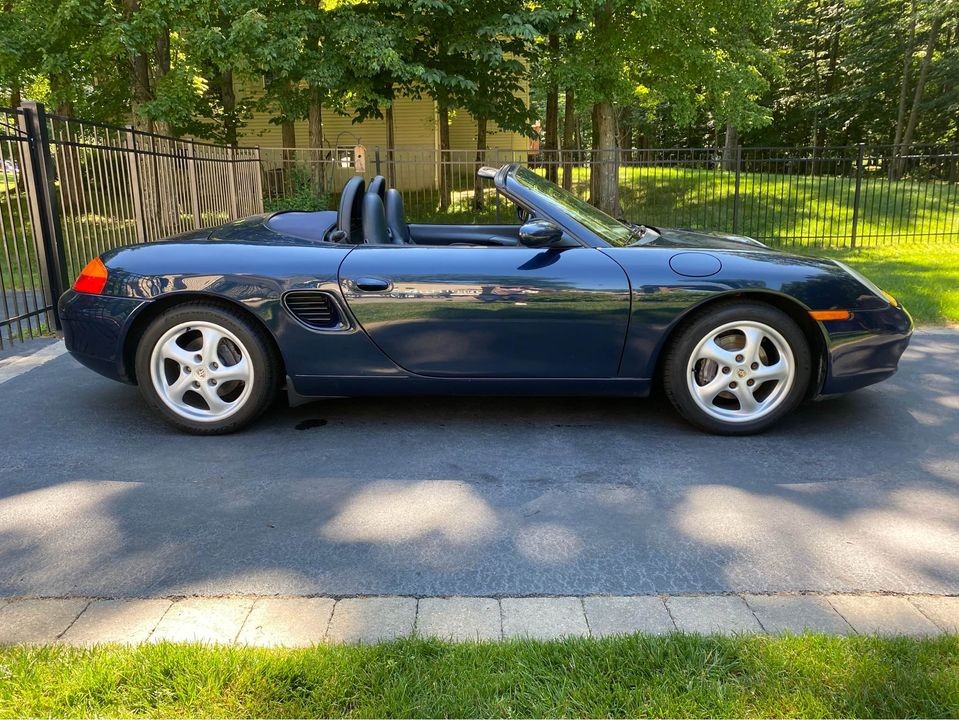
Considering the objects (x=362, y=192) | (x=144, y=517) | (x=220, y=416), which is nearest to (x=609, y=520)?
(x=144, y=517)

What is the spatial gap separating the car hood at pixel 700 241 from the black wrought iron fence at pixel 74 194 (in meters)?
4.82

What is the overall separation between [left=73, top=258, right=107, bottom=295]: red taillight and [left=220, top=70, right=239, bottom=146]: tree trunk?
51.2 feet

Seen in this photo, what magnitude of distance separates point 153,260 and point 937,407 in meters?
4.42

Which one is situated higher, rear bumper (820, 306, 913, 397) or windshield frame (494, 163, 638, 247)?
windshield frame (494, 163, 638, 247)

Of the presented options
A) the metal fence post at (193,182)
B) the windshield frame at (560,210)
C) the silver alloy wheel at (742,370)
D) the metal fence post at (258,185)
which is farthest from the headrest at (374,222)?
the metal fence post at (258,185)

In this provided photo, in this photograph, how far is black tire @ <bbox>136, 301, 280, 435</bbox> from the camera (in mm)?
3764

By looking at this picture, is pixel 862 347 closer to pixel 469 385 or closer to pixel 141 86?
pixel 469 385

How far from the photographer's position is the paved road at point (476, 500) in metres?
2.53

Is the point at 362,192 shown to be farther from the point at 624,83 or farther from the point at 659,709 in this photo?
the point at 624,83

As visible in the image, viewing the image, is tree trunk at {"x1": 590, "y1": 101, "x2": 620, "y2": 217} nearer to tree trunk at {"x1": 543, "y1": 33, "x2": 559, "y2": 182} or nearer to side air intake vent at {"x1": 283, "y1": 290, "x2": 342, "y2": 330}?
tree trunk at {"x1": 543, "y1": 33, "x2": 559, "y2": 182}

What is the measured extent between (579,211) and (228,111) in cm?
1674

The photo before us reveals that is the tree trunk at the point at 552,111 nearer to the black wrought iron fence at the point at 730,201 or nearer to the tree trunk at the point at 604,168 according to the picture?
the black wrought iron fence at the point at 730,201

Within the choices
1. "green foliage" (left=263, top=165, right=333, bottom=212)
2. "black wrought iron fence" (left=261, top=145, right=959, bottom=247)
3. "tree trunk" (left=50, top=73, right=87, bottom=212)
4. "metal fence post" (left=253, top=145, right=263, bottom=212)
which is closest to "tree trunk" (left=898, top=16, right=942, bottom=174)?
"black wrought iron fence" (left=261, top=145, right=959, bottom=247)

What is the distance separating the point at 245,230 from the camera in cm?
413
